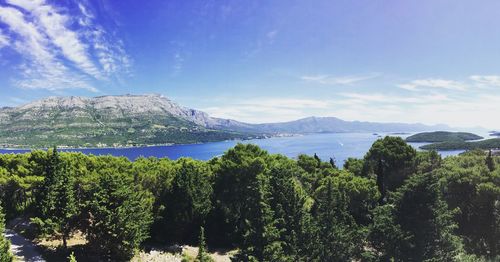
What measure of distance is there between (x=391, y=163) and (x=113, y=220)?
129 ft

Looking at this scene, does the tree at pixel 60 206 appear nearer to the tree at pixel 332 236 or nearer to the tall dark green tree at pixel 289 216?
the tall dark green tree at pixel 289 216

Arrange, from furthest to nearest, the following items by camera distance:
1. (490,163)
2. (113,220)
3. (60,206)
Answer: (490,163) < (60,206) < (113,220)

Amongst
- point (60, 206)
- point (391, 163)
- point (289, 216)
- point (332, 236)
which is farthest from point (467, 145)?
point (60, 206)

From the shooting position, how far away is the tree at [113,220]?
28.0 metres

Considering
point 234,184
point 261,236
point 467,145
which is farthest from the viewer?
point 467,145

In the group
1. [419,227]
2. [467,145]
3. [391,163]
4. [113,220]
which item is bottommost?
[419,227]

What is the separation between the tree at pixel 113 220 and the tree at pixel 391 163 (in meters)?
33.2

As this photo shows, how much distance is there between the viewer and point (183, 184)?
36.4m

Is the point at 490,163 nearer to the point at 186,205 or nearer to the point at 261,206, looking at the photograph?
the point at 261,206

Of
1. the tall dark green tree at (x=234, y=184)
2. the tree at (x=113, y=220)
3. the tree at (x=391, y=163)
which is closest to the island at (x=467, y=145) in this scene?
the tree at (x=391, y=163)

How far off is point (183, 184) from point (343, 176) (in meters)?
20.3

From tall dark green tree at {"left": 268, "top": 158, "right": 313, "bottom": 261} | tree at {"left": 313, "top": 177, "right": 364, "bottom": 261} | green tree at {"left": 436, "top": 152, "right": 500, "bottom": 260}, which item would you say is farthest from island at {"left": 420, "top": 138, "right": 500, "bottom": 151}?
tall dark green tree at {"left": 268, "top": 158, "right": 313, "bottom": 261}

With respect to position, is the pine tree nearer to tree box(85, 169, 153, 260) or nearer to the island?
tree box(85, 169, 153, 260)

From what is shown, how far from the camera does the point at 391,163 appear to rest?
2014 inches
